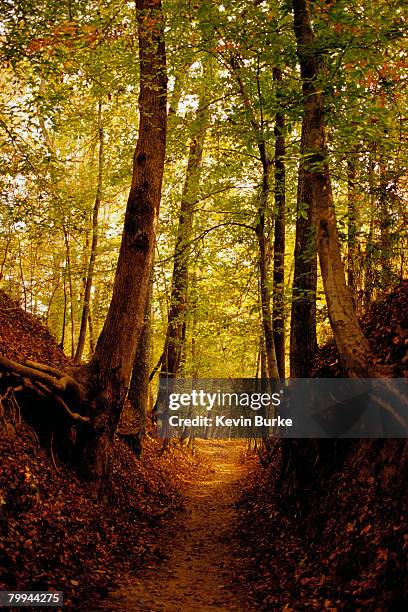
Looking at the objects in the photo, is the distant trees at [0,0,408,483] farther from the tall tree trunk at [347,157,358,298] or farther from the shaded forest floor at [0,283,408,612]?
the shaded forest floor at [0,283,408,612]

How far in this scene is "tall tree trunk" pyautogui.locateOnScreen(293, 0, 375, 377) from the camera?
7.42 m

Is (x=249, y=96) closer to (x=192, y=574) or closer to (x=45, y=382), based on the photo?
(x=45, y=382)

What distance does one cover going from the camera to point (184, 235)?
56.0ft

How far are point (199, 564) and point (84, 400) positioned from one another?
11.3 ft

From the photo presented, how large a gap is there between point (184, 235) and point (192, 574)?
10912 millimetres

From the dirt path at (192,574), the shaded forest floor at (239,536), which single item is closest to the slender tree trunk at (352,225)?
the shaded forest floor at (239,536)

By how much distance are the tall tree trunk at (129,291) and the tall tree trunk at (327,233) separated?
3058 mm

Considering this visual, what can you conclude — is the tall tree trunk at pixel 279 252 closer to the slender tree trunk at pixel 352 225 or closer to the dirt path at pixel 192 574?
the slender tree trunk at pixel 352 225

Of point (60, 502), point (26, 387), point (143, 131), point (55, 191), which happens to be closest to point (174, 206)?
point (55, 191)

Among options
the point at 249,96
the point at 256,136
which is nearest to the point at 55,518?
the point at 256,136

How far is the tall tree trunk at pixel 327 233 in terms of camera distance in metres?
7.42

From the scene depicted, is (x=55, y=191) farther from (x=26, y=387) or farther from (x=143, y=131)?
(x=26, y=387)

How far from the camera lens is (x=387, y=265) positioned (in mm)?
9875

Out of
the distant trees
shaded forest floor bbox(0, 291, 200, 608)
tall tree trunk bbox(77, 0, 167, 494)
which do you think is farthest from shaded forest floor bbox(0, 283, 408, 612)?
the distant trees
